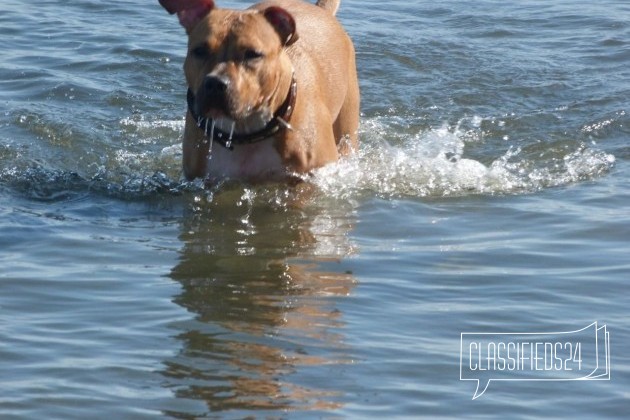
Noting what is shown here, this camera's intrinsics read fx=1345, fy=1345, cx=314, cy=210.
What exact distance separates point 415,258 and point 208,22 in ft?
5.56

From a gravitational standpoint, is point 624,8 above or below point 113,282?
above

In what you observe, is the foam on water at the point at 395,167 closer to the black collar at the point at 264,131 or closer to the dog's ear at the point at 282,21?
the black collar at the point at 264,131

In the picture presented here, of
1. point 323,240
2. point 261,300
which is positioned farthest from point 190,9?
point 261,300

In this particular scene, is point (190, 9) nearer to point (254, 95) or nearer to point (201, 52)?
point (201, 52)

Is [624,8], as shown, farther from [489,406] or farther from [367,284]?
[489,406]

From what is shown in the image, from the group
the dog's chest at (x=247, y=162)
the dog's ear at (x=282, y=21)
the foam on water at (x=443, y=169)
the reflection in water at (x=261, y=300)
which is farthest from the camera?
the foam on water at (x=443, y=169)

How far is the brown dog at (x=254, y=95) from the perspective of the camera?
23.2ft

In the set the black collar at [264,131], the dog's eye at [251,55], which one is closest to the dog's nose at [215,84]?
the dog's eye at [251,55]

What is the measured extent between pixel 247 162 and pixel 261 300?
1.74 meters

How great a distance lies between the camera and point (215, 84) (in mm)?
6918

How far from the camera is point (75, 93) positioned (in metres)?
10.5

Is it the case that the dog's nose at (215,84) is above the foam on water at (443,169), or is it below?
above

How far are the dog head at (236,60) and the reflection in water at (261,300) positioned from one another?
543 millimetres

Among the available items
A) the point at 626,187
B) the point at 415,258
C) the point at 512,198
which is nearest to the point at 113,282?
the point at 415,258
